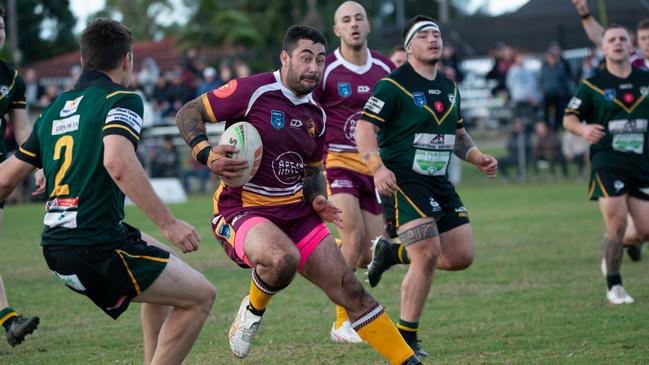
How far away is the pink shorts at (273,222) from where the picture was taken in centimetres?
638

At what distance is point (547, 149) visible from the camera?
23.2 m

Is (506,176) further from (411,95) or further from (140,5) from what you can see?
(140,5)

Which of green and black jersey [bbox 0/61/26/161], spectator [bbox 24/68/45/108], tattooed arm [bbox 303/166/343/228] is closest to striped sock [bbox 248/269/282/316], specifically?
tattooed arm [bbox 303/166/343/228]

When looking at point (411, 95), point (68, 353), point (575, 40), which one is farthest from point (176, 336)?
point (575, 40)

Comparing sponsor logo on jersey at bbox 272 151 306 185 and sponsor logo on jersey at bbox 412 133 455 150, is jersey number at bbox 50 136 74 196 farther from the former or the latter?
sponsor logo on jersey at bbox 412 133 455 150

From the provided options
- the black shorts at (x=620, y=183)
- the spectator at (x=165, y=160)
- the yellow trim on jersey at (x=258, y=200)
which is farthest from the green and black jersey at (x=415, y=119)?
the spectator at (x=165, y=160)

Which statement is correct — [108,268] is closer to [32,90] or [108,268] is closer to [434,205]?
[434,205]

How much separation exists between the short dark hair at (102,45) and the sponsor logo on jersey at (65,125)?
1.17ft

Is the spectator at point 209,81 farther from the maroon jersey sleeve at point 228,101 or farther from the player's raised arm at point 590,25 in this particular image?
the maroon jersey sleeve at point 228,101

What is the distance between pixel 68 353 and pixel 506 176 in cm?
1741

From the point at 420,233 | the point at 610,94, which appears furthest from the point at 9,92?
the point at 610,94

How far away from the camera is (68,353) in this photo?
24.9 ft

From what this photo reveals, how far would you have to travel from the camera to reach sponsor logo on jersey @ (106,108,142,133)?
5.36 metres

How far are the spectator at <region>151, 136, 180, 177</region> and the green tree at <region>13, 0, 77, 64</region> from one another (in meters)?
23.0
